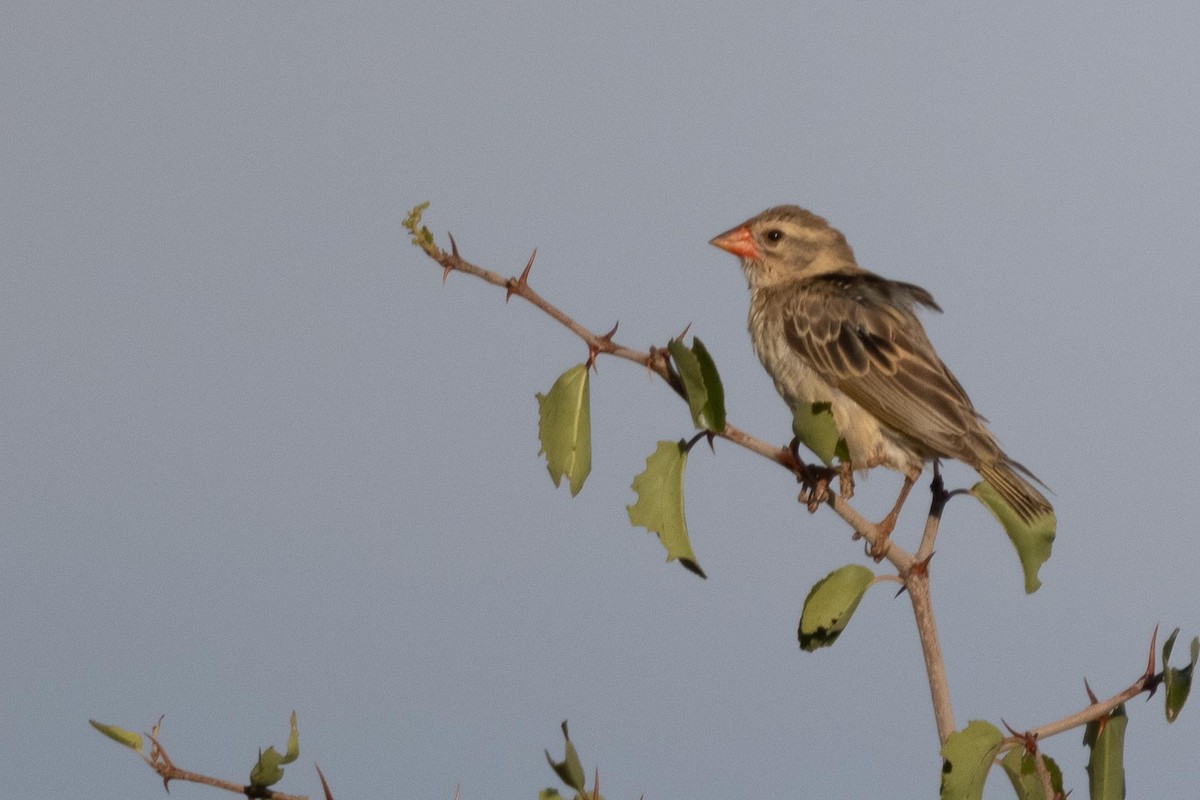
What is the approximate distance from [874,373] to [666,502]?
324 centimetres

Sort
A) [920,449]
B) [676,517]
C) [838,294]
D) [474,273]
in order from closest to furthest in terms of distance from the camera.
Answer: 1. [474,273]
2. [676,517]
3. [920,449]
4. [838,294]

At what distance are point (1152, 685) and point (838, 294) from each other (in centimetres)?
399

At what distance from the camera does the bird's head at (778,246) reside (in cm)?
825

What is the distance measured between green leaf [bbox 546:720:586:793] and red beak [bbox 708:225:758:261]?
561cm

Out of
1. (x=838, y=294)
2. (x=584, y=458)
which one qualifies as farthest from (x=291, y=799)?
(x=838, y=294)

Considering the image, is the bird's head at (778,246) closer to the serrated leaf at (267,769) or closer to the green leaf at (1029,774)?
the green leaf at (1029,774)

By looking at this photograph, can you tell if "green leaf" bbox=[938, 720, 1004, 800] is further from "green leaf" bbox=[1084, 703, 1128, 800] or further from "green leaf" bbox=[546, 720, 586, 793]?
"green leaf" bbox=[546, 720, 586, 793]

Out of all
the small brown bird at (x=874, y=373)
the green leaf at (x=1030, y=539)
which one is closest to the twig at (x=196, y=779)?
the green leaf at (x=1030, y=539)

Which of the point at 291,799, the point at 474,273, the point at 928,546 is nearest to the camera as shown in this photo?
the point at 291,799

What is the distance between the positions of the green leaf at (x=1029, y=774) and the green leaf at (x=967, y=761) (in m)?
0.28

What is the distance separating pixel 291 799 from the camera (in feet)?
10.7

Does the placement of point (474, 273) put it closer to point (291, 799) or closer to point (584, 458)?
point (584, 458)

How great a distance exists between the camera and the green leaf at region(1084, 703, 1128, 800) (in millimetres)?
3500

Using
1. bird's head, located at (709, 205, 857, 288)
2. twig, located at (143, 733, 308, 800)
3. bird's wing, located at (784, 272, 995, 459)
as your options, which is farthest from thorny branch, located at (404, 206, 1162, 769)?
bird's head, located at (709, 205, 857, 288)
